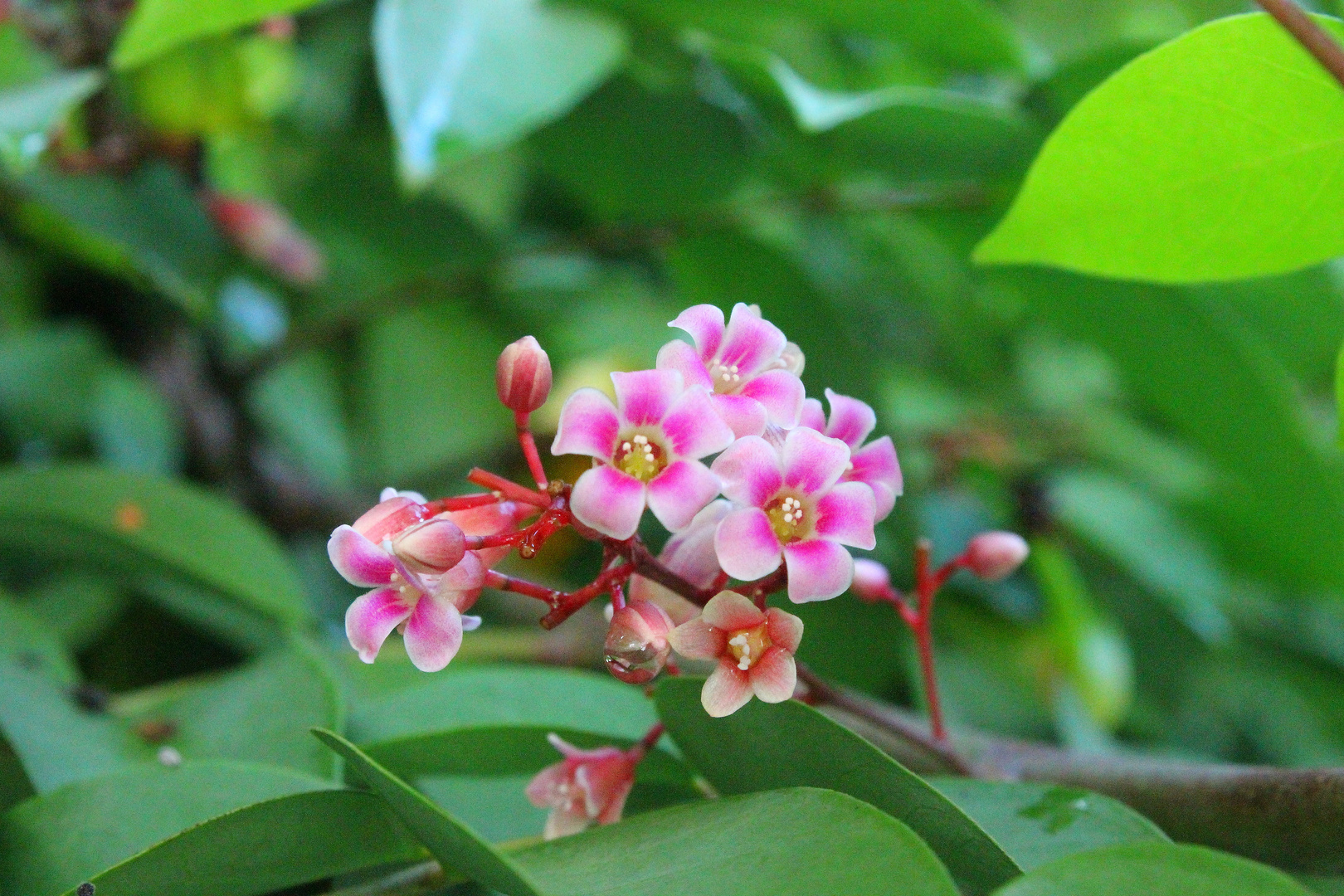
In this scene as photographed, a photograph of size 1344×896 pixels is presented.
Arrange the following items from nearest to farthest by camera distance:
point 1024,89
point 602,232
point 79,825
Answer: point 79,825 < point 1024,89 < point 602,232

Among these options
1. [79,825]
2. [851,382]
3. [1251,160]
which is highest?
[1251,160]

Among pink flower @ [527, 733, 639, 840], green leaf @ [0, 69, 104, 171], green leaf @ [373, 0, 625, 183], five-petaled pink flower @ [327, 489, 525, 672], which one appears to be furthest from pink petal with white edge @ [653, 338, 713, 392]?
green leaf @ [0, 69, 104, 171]

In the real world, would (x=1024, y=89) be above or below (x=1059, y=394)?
above

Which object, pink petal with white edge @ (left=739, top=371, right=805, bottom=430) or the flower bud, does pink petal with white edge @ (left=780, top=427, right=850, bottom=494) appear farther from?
the flower bud

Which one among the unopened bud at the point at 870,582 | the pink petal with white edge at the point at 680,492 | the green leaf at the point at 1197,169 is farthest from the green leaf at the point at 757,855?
the green leaf at the point at 1197,169

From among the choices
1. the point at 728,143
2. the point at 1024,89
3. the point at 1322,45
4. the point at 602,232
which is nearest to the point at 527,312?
the point at 602,232

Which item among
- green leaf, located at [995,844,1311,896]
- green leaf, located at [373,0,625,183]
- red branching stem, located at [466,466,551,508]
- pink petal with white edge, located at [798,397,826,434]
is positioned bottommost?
green leaf, located at [995,844,1311,896]

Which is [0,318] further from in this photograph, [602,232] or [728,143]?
[728,143]

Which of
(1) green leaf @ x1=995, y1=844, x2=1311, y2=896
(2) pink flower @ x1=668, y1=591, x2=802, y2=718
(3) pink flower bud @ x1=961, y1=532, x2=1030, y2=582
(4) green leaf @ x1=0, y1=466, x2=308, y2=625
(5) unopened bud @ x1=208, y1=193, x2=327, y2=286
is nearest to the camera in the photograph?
(1) green leaf @ x1=995, y1=844, x2=1311, y2=896
